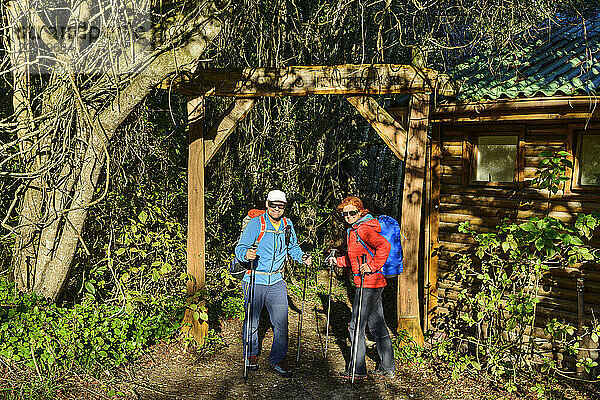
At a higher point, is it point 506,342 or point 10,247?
point 10,247

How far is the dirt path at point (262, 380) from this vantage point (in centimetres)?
558

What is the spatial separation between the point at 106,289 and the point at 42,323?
198 centimetres

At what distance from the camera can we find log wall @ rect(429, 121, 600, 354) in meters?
5.93

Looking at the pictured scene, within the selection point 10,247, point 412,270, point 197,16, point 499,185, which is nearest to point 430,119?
point 499,185

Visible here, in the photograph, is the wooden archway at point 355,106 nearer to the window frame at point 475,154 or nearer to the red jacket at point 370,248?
the window frame at point 475,154

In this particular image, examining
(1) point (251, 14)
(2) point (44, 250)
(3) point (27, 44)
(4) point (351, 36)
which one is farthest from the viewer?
(4) point (351, 36)

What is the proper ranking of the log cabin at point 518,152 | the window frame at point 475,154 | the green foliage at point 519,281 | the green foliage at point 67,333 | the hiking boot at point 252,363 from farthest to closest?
the window frame at point 475,154 → the hiking boot at point 252,363 → the log cabin at point 518,152 → the green foliage at point 519,281 → the green foliage at point 67,333

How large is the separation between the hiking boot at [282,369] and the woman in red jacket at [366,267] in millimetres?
762

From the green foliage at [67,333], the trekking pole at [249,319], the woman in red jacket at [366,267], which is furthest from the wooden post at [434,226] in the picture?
the green foliage at [67,333]

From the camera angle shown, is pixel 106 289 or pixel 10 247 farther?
pixel 106 289

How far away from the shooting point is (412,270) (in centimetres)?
654

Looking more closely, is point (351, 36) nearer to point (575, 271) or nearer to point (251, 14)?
point (251, 14)

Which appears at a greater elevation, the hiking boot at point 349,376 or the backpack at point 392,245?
the backpack at point 392,245

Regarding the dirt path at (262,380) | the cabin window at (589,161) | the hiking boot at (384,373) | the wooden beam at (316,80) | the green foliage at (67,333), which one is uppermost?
the wooden beam at (316,80)
